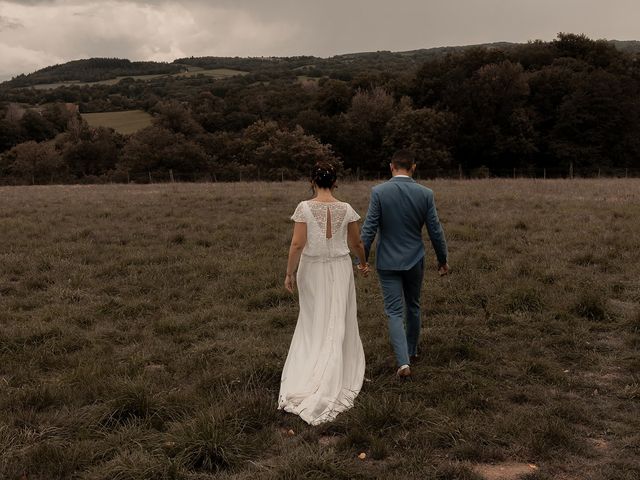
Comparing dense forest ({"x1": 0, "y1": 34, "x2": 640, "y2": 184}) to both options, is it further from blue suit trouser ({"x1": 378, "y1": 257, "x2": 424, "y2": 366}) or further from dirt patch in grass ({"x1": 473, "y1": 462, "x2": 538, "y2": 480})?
dirt patch in grass ({"x1": 473, "y1": 462, "x2": 538, "y2": 480})

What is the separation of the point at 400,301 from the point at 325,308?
0.86 m

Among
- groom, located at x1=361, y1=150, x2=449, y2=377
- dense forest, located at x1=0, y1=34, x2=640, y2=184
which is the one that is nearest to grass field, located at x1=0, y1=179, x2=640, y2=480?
groom, located at x1=361, y1=150, x2=449, y2=377

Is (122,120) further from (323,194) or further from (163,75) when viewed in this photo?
(323,194)

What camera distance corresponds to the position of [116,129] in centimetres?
7944

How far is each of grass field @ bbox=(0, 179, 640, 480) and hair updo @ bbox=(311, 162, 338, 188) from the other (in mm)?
2038

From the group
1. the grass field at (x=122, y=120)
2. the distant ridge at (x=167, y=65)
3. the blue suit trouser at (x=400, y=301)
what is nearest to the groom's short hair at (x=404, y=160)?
the blue suit trouser at (x=400, y=301)

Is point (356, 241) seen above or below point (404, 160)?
below

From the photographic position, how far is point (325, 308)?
213 inches

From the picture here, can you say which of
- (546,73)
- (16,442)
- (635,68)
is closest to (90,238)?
(16,442)

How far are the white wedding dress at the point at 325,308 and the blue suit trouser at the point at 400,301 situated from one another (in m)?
0.41

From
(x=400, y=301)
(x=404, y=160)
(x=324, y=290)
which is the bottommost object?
(x=400, y=301)

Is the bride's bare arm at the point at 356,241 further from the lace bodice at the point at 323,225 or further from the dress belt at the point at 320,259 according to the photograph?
the dress belt at the point at 320,259

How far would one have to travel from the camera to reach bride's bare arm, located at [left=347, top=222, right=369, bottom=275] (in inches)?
220

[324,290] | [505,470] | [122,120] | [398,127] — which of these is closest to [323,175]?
[324,290]
